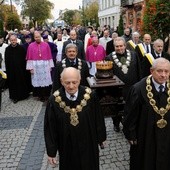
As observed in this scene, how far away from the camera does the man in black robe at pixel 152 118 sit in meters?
4.00

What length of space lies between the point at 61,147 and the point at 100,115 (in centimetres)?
63

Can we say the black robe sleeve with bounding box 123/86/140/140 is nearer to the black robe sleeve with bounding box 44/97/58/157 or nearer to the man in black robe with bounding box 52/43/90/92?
the black robe sleeve with bounding box 44/97/58/157

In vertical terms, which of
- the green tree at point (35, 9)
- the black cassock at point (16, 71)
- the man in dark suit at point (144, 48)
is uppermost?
the green tree at point (35, 9)

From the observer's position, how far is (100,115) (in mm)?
4090

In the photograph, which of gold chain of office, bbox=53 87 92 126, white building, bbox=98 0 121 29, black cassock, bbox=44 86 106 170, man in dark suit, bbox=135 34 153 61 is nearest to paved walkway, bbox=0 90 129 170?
black cassock, bbox=44 86 106 170

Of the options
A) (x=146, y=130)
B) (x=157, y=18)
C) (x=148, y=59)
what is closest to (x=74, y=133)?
(x=146, y=130)

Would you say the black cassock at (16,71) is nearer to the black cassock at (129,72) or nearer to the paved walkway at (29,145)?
the paved walkway at (29,145)

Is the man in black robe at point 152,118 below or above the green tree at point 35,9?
below

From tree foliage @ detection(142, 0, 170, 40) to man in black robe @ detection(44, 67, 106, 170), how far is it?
694 cm

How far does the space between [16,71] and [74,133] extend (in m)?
6.71

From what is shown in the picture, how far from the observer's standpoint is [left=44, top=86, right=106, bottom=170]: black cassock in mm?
3963

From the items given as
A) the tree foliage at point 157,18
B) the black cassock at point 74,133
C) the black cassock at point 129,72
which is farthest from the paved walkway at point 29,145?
the tree foliage at point 157,18

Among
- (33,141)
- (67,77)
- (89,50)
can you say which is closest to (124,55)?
(33,141)

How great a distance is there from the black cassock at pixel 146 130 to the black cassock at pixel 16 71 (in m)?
6.52
